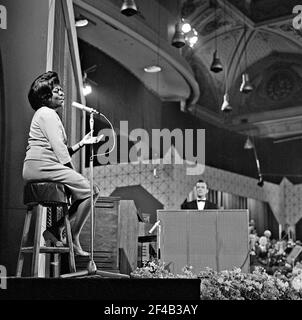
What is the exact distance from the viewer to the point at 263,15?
604 inches

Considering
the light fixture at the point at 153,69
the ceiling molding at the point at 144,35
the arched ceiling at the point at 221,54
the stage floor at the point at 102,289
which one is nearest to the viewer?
the stage floor at the point at 102,289

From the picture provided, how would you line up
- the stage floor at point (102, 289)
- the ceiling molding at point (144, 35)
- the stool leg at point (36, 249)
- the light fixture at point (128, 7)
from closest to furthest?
the stage floor at point (102, 289)
the stool leg at point (36, 249)
the light fixture at point (128, 7)
the ceiling molding at point (144, 35)

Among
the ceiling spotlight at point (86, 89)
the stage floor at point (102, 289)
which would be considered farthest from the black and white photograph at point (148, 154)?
the ceiling spotlight at point (86, 89)

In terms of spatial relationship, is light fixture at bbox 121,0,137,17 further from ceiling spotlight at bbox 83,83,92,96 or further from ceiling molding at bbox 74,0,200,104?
ceiling spotlight at bbox 83,83,92,96

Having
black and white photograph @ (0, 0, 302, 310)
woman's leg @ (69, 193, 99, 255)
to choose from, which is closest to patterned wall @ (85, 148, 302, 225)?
black and white photograph @ (0, 0, 302, 310)

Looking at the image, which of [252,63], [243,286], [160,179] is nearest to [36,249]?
[243,286]

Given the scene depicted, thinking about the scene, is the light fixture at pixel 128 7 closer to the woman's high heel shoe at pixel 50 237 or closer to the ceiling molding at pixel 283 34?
the woman's high heel shoe at pixel 50 237

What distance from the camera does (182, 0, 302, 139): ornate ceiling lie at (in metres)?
15.1

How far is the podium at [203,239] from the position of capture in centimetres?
536

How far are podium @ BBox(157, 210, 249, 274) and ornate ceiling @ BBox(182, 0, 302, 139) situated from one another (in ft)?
32.5

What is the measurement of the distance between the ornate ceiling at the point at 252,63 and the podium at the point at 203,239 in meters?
9.91
